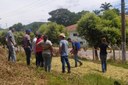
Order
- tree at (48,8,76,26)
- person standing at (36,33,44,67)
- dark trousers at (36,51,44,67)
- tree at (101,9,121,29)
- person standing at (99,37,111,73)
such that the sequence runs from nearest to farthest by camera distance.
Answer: person standing at (36,33,44,67) < dark trousers at (36,51,44,67) < person standing at (99,37,111,73) < tree at (101,9,121,29) < tree at (48,8,76,26)

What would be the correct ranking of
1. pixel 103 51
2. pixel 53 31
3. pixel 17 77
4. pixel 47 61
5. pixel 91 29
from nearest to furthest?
pixel 17 77 → pixel 47 61 → pixel 103 51 → pixel 91 29 → pixel 53 31

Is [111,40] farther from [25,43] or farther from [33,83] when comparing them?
[33,83]

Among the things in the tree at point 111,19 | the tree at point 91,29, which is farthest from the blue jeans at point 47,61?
the tree at point 111,19

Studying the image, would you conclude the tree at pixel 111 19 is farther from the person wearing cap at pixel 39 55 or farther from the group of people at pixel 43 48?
the person wearing cap at pixel 39 55

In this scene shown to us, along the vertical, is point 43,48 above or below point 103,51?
above

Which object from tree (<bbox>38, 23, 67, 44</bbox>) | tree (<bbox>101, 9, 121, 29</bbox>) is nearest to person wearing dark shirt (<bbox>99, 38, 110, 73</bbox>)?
tree (<bbox>101, 9, 121, 29</bbox>)

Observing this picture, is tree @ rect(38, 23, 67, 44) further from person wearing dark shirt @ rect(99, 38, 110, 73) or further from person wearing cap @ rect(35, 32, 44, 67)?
person wearing cap @ rect(35, 32, 44, 67)

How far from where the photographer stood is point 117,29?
29.7 m

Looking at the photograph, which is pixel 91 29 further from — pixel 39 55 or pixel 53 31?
pixel 53 31

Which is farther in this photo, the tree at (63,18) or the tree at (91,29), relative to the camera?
the tree at (63,18)

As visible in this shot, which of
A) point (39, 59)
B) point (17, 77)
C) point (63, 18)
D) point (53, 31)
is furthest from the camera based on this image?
point (63, 18)

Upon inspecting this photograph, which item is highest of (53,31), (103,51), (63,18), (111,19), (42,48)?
(63,18)

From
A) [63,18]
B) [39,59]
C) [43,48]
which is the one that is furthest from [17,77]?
[63,18]

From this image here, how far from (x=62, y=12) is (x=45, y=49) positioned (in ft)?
373
